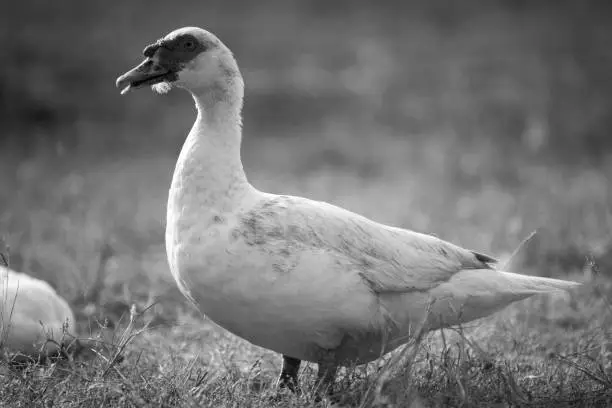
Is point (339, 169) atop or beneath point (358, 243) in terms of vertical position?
atop

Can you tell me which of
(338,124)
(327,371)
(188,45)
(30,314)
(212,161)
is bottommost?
(30,314)

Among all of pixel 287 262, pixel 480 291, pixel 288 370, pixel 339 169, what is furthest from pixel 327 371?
pixel 339 169

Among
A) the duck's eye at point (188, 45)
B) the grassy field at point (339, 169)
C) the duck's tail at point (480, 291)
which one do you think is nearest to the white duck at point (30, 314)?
the grassy field at point (339, 169)

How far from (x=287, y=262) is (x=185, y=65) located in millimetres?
843

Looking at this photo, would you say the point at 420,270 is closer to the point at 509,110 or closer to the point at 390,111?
the point at 509,110

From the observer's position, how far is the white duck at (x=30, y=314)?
330cm

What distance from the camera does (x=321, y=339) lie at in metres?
2.92

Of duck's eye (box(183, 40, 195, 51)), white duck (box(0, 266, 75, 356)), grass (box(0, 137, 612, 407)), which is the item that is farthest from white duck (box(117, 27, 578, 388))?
white duck (box(0, 266, 75, 356))

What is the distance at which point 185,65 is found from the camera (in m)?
3.08

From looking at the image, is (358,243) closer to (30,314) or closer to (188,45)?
(188,45)

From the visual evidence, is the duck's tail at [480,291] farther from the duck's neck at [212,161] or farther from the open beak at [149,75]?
the open beak at [149,75]

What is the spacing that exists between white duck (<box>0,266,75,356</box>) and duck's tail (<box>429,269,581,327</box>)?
4.62 feet

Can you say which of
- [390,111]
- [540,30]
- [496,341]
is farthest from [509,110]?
[496,341]

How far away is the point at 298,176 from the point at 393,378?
6.04 metres
